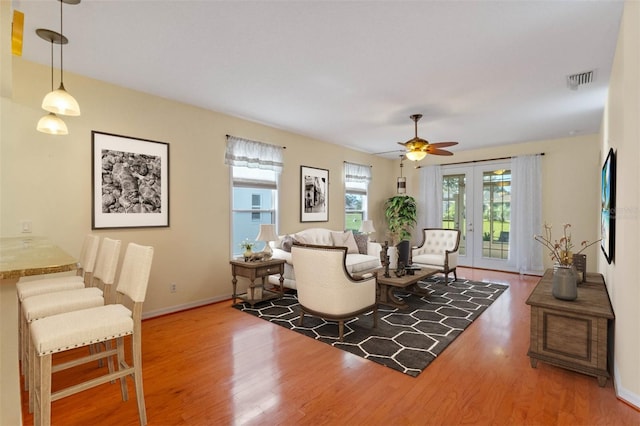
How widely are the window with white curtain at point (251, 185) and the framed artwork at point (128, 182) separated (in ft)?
3.32

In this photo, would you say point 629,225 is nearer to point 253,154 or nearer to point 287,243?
point 287,243

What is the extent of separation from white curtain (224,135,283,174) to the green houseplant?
3512mm

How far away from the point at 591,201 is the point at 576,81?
3.59m

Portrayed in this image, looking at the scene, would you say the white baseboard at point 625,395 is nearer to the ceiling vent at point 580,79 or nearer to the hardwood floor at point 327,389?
the hardwood floor at point 327,389

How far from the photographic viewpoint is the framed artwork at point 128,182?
3.48 m

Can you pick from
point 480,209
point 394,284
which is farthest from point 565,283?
point 480,209

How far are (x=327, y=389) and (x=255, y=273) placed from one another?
2147 millimetres

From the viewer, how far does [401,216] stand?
768cm

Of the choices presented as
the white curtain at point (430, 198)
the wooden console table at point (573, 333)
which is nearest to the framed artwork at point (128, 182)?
the wooden console table at point (573, 333)

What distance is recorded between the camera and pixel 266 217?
5.32 m

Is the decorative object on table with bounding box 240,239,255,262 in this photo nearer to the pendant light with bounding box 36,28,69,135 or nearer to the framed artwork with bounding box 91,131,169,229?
the framed artwork with bounding box 91,131,169,229

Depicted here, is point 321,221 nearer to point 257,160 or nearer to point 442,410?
point 257,160

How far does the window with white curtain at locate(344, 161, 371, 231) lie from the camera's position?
6959 mm

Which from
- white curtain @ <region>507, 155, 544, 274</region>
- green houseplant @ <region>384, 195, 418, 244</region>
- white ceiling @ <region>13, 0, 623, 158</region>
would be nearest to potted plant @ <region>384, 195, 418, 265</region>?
green houseplant @ <region>384, 195, 418, 244</region>
